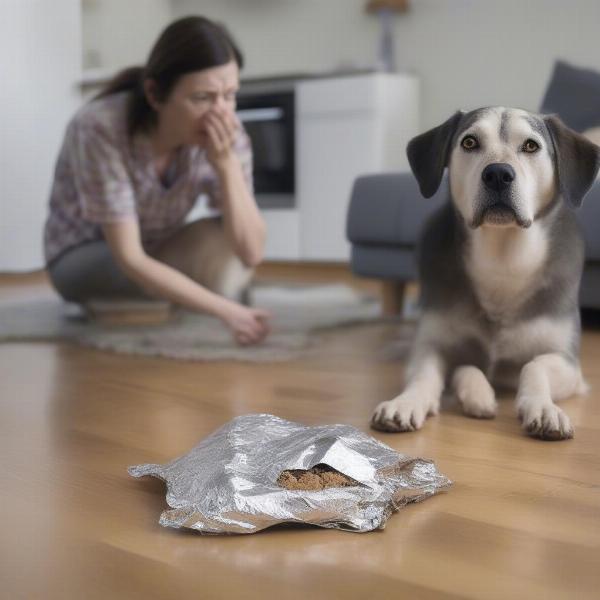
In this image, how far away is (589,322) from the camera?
2990 mm

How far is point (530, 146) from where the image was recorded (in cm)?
167

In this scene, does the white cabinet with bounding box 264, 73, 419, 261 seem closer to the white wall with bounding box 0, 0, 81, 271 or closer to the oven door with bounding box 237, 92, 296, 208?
the oven door with bounding box 237, 92, 296, 208

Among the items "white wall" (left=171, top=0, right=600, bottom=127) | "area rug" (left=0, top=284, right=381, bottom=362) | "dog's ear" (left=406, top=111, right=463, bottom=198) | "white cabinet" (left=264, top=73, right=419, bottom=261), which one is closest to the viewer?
"dog's ear" (left=406, top=111, right=463, bottom=198)

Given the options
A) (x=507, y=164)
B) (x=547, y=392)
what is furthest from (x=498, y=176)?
(x=547, y=392)

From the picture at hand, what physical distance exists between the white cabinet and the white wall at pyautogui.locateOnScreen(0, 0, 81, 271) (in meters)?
1.34

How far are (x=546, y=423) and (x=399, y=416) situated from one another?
25 centimetres

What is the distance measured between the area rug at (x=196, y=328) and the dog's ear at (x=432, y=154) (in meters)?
0.72

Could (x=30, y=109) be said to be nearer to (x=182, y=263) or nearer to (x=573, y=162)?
(x=182, y=263)

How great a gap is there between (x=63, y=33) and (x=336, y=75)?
1657 millimetres

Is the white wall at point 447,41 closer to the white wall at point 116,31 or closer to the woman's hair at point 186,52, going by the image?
the white wall at point 116,31

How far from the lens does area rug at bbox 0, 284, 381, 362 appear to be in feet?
7.93

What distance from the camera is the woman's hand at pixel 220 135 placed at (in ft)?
7.77

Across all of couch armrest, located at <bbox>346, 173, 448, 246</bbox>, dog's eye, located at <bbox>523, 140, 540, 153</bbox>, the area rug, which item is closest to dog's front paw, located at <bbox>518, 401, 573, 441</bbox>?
dog's eye, located at <bbox>523, 140, 540, 153</bbox>

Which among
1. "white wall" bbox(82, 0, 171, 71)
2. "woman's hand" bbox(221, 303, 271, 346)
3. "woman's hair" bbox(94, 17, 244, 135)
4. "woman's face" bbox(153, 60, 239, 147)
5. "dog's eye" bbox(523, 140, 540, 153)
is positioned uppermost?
"white wall" bbox(82, 0, 171, 71)
